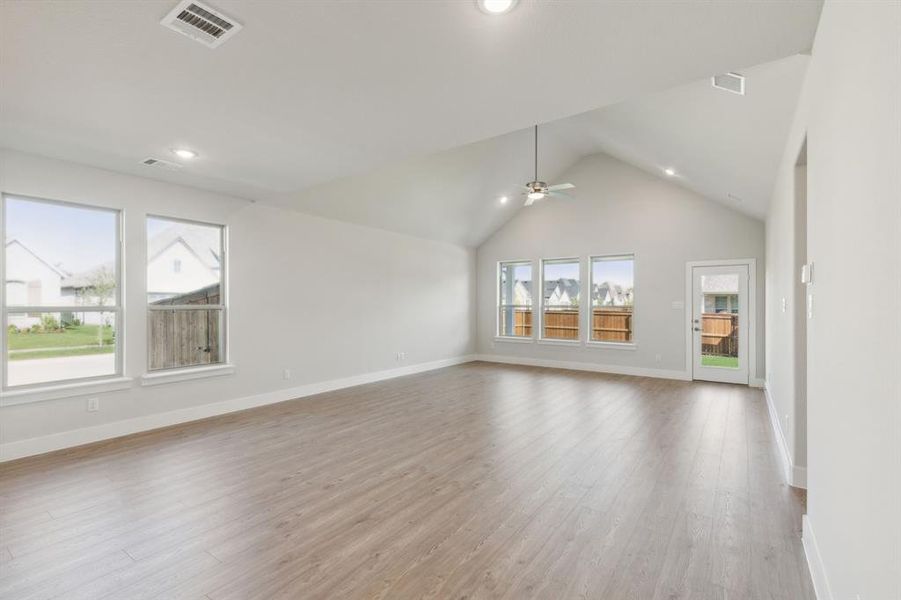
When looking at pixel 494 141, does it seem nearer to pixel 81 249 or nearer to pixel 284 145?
pixel 284 145

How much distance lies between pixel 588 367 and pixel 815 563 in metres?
6.33

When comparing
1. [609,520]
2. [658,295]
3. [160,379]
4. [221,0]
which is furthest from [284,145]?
[658,295]

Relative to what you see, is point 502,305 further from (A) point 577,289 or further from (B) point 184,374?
(B) point 184,374

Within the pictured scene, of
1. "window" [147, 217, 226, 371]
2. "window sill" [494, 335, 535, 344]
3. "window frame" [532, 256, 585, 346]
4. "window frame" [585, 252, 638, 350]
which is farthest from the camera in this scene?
"window sill" [494, 335, 535, 344]

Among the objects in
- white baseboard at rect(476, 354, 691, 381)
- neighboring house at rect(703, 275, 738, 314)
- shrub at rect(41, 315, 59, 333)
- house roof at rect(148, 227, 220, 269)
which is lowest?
white baseboard at rect(476, 354, 691, 381)

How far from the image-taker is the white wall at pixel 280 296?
4.09 metres

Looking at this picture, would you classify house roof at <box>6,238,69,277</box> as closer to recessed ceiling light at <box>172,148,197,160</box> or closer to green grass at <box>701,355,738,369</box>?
recessed ceiling light at <box>172,148,197,160</box>

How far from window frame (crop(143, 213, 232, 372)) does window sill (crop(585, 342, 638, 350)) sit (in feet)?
20.6

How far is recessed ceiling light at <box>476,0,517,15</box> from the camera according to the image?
6.04 feet

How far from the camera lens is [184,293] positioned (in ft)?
16.4

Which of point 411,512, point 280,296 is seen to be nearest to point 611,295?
point 280,296

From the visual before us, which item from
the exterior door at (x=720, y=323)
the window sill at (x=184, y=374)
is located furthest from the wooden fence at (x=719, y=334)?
the window sill at (x=184, y=374)

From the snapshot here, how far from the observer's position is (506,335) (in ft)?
31.6

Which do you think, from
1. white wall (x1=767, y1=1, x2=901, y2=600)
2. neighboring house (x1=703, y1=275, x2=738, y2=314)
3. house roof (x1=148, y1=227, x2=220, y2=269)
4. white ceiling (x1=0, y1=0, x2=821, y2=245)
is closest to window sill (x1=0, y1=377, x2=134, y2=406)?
house roof (x1=148, y1=227, x2=220, y2=269)
